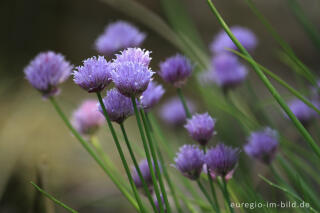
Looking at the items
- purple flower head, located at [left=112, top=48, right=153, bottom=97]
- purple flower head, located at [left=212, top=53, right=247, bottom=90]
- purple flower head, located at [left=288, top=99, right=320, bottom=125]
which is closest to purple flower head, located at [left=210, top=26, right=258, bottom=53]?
purple flower head, located at [left=212, top=53, right=247, bottom=90]

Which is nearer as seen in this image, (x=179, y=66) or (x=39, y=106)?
(x=179, y=66)

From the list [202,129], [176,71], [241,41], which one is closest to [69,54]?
[241,41]

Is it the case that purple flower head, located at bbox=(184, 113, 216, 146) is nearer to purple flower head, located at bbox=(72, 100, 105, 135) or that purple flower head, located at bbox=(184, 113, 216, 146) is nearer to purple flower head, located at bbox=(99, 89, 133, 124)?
purple flower head, located at bbox=(99, 89, 133, 124)

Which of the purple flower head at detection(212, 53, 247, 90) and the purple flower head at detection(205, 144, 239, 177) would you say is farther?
the purple flower head at detection(212, 53, 247, 90)

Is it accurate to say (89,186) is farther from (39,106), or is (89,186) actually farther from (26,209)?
(39,106)

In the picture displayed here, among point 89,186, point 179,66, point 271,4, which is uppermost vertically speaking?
point 271,4

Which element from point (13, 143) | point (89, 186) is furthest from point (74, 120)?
point (13, 143)

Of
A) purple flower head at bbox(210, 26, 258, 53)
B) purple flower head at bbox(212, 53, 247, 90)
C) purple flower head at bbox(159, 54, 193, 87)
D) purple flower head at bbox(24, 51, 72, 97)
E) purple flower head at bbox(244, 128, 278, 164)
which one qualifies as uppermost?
purple flower head at bbox(210, 26, 258, 53)
